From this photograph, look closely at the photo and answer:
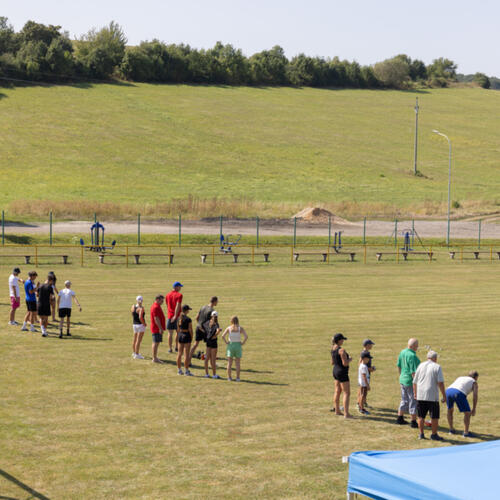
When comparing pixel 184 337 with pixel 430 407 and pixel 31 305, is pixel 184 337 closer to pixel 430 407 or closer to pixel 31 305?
pixel 430 407

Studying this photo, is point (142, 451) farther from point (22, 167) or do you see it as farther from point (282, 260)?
point (22, 167)

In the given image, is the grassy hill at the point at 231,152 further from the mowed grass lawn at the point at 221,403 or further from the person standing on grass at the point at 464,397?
the person standing on grass at the point at 464,397

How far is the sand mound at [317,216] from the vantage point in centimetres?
6719

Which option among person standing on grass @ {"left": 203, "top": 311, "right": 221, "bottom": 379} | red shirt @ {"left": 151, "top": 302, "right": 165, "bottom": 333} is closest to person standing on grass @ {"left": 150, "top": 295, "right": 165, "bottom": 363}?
red shirt @ {"left": 151, "top": 302, "right": 165, "bottom": 333}

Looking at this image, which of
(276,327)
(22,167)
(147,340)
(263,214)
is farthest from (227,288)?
(22,167)

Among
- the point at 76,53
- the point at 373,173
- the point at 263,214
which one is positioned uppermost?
the point at 76,53

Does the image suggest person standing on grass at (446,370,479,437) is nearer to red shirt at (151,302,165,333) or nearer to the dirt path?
red shirt at (151,302,165,333)

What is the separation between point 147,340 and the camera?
21984 millimetres

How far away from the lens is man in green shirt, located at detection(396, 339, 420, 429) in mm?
14336

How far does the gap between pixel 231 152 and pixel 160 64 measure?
1459 inches

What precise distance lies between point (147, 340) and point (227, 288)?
10786 millimetres

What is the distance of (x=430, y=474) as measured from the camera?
7.85m

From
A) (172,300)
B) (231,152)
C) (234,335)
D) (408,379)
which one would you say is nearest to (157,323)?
(172,300)

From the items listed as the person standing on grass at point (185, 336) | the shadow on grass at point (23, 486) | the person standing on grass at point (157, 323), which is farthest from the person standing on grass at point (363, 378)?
the shadow on grass at point (23, 486)
